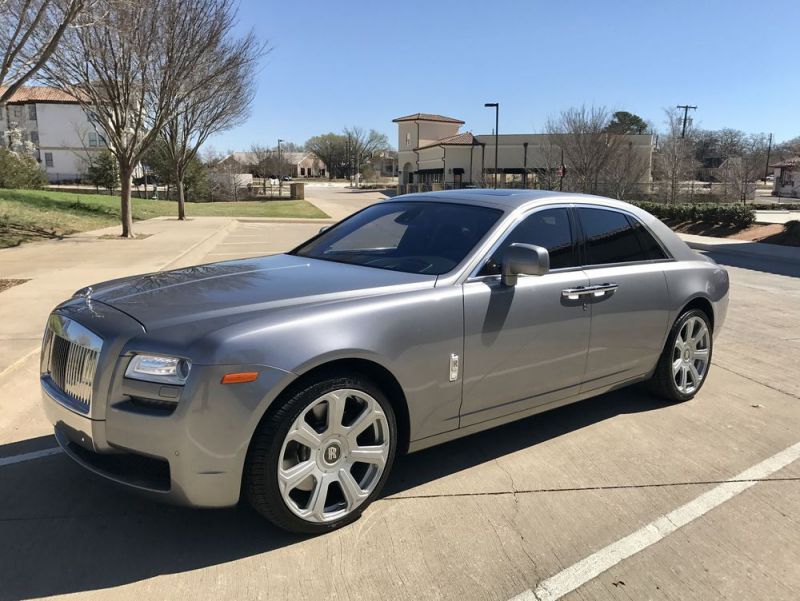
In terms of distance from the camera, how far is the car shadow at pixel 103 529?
2.72 meters

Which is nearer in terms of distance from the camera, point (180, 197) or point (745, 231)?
point (745, 231)

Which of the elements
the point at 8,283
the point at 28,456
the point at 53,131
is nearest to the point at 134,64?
the point at 8,283

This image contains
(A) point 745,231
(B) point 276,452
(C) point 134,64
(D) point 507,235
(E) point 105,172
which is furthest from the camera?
(E) point 105,172

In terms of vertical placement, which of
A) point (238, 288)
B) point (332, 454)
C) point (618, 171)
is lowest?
point (332, 454)

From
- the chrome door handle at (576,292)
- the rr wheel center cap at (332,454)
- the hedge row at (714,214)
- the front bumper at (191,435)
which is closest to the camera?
the front bumper at (191,435)

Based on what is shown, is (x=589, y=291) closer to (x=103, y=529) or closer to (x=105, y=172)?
(x=103, y=529)

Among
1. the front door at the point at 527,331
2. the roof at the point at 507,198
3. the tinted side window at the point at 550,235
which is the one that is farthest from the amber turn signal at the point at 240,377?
the roof at the point at 507,198

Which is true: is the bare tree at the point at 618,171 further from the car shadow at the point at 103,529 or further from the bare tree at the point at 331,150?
the bare tree at the point at 331,150

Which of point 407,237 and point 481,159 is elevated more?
point 481,159

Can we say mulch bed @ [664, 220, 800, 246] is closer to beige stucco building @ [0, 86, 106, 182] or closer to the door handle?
the door handle

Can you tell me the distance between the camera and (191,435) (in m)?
2.60

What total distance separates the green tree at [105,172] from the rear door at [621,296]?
48.7 meters

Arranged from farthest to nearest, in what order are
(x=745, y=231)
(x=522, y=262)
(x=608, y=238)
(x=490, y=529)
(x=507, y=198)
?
1. (x=745, y=231)
2. (x=608, y=238)
3. (x=507, y=198)
4. (x=522, y=262)
5. (x=490, y=529)

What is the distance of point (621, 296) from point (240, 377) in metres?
2.74
